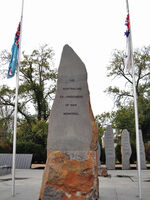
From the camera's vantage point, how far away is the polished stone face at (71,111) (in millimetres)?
5543

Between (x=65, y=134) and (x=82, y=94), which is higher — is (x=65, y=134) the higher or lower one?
the lower one

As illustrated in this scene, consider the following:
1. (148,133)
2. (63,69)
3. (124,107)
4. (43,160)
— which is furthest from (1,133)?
(63,69)

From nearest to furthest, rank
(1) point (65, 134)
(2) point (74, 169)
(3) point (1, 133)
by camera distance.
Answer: (2) point (74, 169) < (1) point (65, 134) < (3) point (1, 133)

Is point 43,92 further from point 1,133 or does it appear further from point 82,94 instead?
point 82,94

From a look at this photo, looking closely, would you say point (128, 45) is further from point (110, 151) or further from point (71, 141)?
point (110, 151)

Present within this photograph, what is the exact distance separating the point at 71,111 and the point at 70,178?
1604 mm

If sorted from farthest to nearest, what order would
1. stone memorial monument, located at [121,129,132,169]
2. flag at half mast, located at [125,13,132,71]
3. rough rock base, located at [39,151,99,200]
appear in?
stone memorial monument, located at [121,129,132,169] < flag at half mast, located at [125,13,132,71] < rough rock base, located at [39,151,99,200]

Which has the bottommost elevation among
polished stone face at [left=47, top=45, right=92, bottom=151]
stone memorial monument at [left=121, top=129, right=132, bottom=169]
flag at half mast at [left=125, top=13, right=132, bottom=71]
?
stone memorial monument at [left=121, top=129, right=132, bottom=169]

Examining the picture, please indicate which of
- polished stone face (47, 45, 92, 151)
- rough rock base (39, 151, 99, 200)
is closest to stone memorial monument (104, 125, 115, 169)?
polished stone face (47, 45, 92, 151)

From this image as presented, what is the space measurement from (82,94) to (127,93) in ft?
73.9

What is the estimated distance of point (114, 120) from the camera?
→ 2602 centimetres

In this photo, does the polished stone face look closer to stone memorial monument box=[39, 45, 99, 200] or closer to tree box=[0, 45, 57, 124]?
stone memorial monument box=[39, 45, 99, 200]

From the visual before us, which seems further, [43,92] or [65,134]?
[43,92]

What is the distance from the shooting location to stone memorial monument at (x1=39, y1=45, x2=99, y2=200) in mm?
5051
